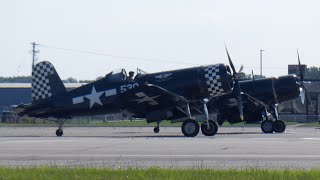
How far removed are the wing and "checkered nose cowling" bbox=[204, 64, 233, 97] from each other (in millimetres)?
1244

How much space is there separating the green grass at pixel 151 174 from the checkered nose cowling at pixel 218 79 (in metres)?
17.6

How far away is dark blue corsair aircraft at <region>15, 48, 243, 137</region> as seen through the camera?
3425 centimetres

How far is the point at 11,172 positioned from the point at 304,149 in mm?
10195

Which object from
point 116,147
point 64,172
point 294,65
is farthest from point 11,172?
point 294,65

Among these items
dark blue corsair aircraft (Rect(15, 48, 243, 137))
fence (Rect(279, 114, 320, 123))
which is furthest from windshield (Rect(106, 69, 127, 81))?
fence (Rect(279, 114, 320, 123))

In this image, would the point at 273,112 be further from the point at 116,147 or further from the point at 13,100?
the point at 13,100

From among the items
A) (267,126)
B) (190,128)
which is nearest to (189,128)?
(190,128)

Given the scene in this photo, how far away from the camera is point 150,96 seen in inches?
1352

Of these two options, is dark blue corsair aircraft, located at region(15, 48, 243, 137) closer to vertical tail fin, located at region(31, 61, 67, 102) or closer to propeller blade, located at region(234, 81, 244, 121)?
vertical tail fin, located at region(31, 61, 67, 102)

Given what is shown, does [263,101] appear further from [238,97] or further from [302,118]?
Result: [302,118]

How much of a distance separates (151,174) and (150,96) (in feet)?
60.8

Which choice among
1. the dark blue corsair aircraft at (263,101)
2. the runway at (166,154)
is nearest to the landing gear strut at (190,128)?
the dark blue corsair aircraft at (263,101)

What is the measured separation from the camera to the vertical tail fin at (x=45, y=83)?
121 feet

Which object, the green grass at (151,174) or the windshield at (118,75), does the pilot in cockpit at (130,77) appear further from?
the green grass at (151,174)
